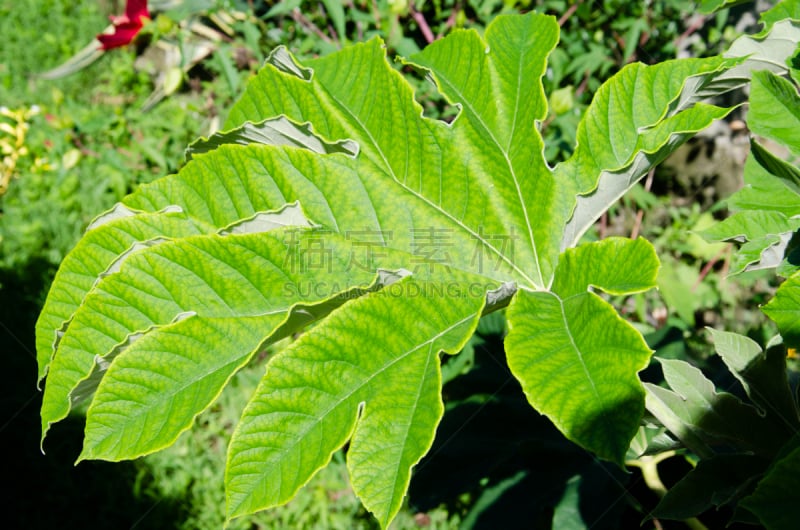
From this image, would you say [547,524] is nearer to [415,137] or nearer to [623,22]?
[415,137]

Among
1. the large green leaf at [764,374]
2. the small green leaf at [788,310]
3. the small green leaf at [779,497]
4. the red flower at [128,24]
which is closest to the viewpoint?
the small green leaf at [779,497]

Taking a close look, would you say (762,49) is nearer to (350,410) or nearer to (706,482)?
(706,482)

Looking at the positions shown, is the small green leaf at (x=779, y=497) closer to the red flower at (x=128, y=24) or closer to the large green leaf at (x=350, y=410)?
the large green leaf at (x=350, y=410)

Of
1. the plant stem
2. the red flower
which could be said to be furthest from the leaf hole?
the red flower

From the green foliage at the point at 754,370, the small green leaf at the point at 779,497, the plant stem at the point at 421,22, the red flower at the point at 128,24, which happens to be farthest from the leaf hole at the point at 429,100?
the small green leaf at the point at 779,497

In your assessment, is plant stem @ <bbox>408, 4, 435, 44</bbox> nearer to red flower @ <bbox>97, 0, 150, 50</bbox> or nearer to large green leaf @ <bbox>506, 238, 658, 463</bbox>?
red flower @ <bbox>97, 0, 150, 50</bbox>

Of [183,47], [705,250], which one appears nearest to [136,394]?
[183,47]
